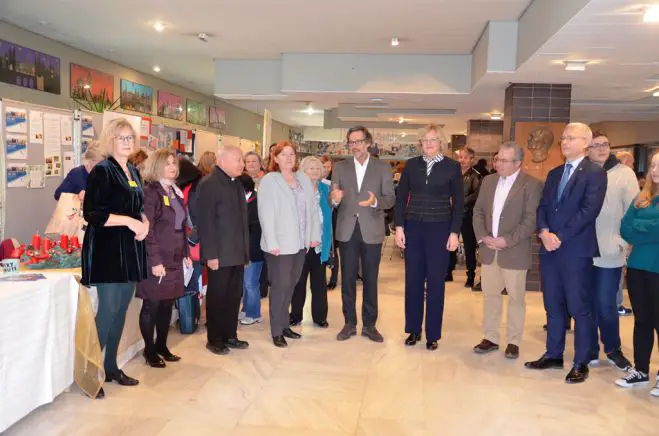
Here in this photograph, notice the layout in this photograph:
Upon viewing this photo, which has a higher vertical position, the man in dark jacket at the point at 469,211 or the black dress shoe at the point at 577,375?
the man in dark jacket at the point at 469,211

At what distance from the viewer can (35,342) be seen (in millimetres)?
2916

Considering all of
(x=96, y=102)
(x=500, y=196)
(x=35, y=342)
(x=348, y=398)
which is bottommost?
(x=348, y=398)

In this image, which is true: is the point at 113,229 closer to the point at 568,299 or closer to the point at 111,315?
the point at 111,315

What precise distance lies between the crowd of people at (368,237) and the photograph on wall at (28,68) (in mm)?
3206

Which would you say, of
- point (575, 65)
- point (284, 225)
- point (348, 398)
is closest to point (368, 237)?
point (284, 225)

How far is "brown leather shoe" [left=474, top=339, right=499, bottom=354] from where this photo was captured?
4363 millimetres

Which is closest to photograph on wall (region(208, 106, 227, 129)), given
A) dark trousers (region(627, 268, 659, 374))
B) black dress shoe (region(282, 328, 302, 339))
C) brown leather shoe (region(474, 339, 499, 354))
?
black dress shoe (region(282, 328, 302, 339))

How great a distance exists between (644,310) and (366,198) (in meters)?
2.05

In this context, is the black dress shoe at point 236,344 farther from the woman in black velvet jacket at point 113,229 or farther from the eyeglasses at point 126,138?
the eyeglasses at point 126,138

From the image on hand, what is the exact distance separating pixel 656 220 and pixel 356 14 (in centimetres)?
366

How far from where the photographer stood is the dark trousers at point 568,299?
12.1 ft

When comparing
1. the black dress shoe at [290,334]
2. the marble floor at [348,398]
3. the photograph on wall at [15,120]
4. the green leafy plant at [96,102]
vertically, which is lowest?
the marble floor at [348,398]

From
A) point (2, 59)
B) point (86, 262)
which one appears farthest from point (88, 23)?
point (86, 262)

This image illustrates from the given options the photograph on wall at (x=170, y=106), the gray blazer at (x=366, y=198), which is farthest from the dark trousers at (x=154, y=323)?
the photograph on wall at (x=170, y=106)
